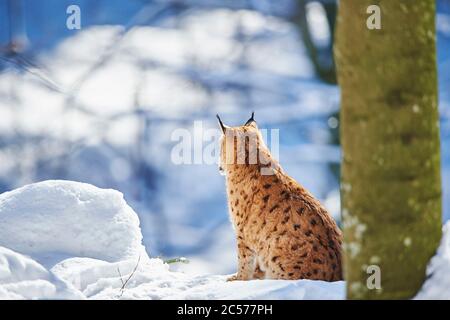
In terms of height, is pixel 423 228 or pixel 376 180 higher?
pixel 376 180

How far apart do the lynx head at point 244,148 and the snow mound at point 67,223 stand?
110 cm

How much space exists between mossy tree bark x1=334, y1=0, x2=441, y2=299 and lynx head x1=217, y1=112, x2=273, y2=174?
1763mm

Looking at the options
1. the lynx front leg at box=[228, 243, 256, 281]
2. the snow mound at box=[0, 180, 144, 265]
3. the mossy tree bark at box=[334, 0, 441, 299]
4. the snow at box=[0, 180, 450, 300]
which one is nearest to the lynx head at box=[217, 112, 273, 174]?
the lynx front leg at box=[228, 243, 256, 281]

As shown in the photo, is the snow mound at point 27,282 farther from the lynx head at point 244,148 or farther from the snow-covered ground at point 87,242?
the lynx head at point 244,148

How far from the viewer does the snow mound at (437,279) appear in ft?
9.31

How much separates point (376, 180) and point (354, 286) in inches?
20.8

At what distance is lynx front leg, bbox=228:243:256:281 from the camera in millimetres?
4428

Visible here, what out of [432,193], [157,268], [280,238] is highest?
[432,193]

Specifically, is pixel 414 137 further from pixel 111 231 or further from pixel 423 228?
pixel 111 231

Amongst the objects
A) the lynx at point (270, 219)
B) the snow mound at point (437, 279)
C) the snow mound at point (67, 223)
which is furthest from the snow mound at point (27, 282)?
the snow mound at point (437, 279)

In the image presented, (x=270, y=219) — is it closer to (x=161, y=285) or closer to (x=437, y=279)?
(x=161, y=285)

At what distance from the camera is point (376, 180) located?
2.72 m
